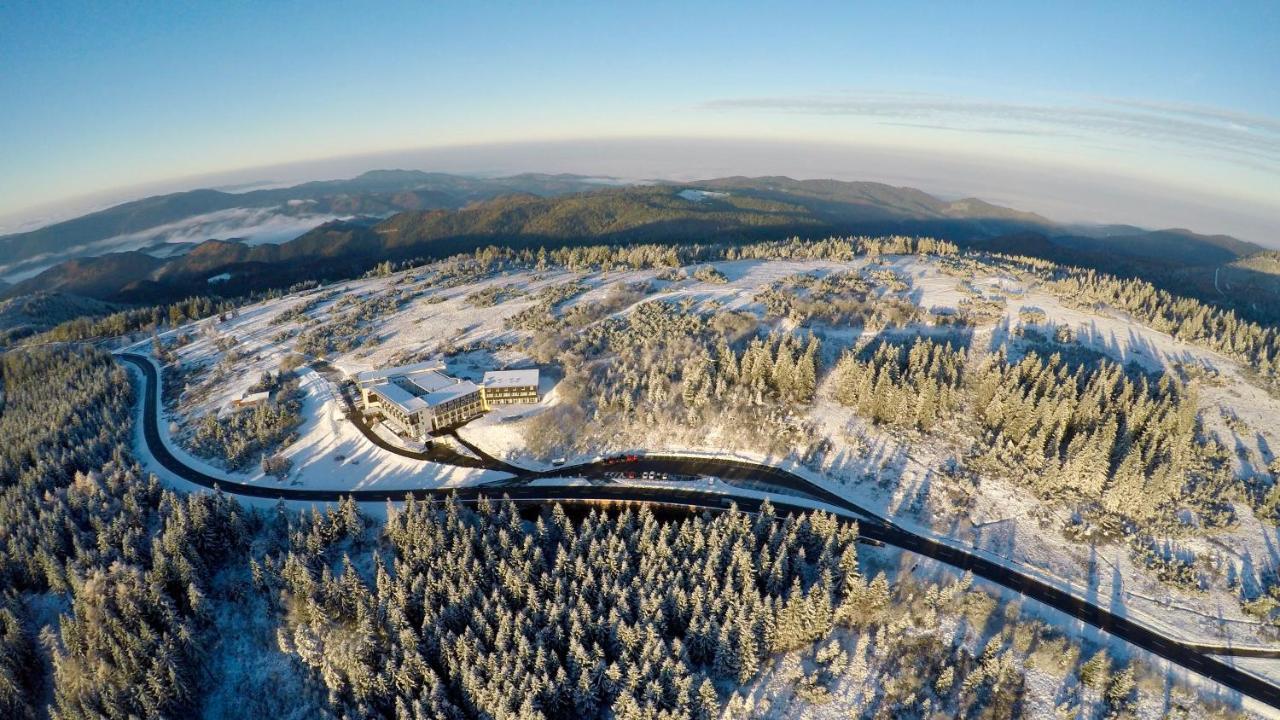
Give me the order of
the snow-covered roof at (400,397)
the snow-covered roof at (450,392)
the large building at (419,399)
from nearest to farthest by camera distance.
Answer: the snow-covered roof at (400,397), the large building at (419,399), the snow-covered roof at (450,392)

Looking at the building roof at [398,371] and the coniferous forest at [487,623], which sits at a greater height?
the building roof at [398,371]

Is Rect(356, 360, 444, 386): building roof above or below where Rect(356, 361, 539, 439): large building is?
above

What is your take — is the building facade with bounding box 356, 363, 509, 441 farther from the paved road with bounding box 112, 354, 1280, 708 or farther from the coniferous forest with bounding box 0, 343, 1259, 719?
the coniferous forest with bounding box 0, 343, 1259, 719

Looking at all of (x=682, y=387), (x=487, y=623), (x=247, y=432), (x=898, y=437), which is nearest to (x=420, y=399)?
(x=247, y=432)

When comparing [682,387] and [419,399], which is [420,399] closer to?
[419,399]

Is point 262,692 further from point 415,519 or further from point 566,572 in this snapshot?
point 566,572

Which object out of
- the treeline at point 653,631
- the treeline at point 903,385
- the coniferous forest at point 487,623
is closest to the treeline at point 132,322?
the coniferous forest at point 487,623

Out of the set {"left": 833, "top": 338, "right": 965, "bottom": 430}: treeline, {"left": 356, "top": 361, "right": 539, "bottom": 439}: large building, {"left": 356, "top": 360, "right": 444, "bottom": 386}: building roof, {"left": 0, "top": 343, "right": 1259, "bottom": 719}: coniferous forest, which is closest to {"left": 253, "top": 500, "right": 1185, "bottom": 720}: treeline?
{"left": 0, "top": 343, "right": 1259, "bottom": 719}: coniferous forest

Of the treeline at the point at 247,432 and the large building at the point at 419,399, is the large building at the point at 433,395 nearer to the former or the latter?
the large building at the point at 419,399
